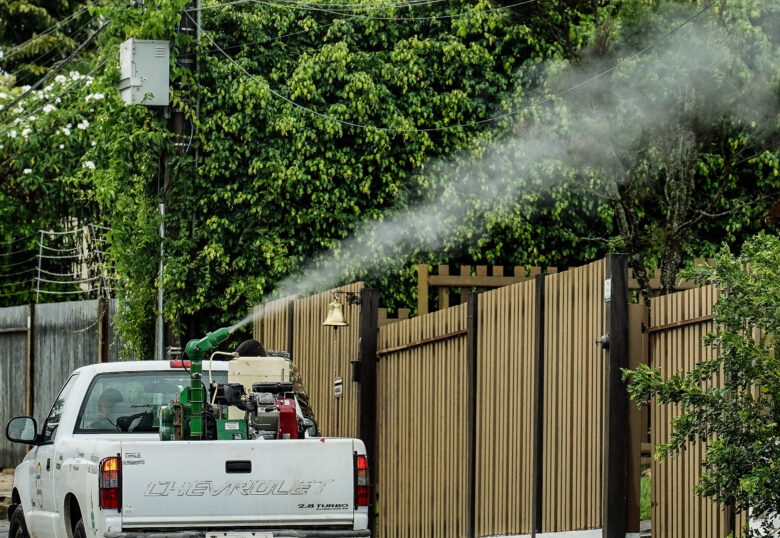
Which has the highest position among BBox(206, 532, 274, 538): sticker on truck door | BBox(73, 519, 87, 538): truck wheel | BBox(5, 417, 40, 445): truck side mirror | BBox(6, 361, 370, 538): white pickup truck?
BBox(5, 417, 40, 445): truck side mirror

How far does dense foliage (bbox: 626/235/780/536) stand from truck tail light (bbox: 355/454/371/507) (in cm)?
237

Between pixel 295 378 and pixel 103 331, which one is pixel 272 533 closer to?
pixel 295 378

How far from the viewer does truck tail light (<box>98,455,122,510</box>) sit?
800 cm

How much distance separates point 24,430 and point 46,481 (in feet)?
1.53

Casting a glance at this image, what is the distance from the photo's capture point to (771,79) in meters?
14.8

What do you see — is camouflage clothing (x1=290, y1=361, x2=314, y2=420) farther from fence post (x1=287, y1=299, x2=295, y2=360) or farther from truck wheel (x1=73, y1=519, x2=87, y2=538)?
fence post (x1=287, y1=299, x2=295, y2=360)

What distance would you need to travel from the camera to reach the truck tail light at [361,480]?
8.42 meters

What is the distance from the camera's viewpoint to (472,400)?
10469mm

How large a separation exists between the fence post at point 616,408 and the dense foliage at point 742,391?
1.40 meters

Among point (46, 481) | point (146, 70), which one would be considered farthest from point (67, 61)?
point (46, 481)

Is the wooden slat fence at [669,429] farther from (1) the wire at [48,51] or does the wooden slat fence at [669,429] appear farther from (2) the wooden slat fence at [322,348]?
(1) the wire at [48,51]

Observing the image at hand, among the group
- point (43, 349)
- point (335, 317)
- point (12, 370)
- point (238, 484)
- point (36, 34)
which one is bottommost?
point (238, 484)

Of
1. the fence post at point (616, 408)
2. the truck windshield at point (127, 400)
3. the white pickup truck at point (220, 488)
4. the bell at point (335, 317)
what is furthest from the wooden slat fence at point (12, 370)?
the fence post at point (616, 408)

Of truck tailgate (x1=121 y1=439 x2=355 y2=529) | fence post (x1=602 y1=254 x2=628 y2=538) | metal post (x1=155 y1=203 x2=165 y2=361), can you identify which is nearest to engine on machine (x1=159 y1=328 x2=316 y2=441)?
truck tailgate (x1=121 y1=439 x2=355 y2=529)
